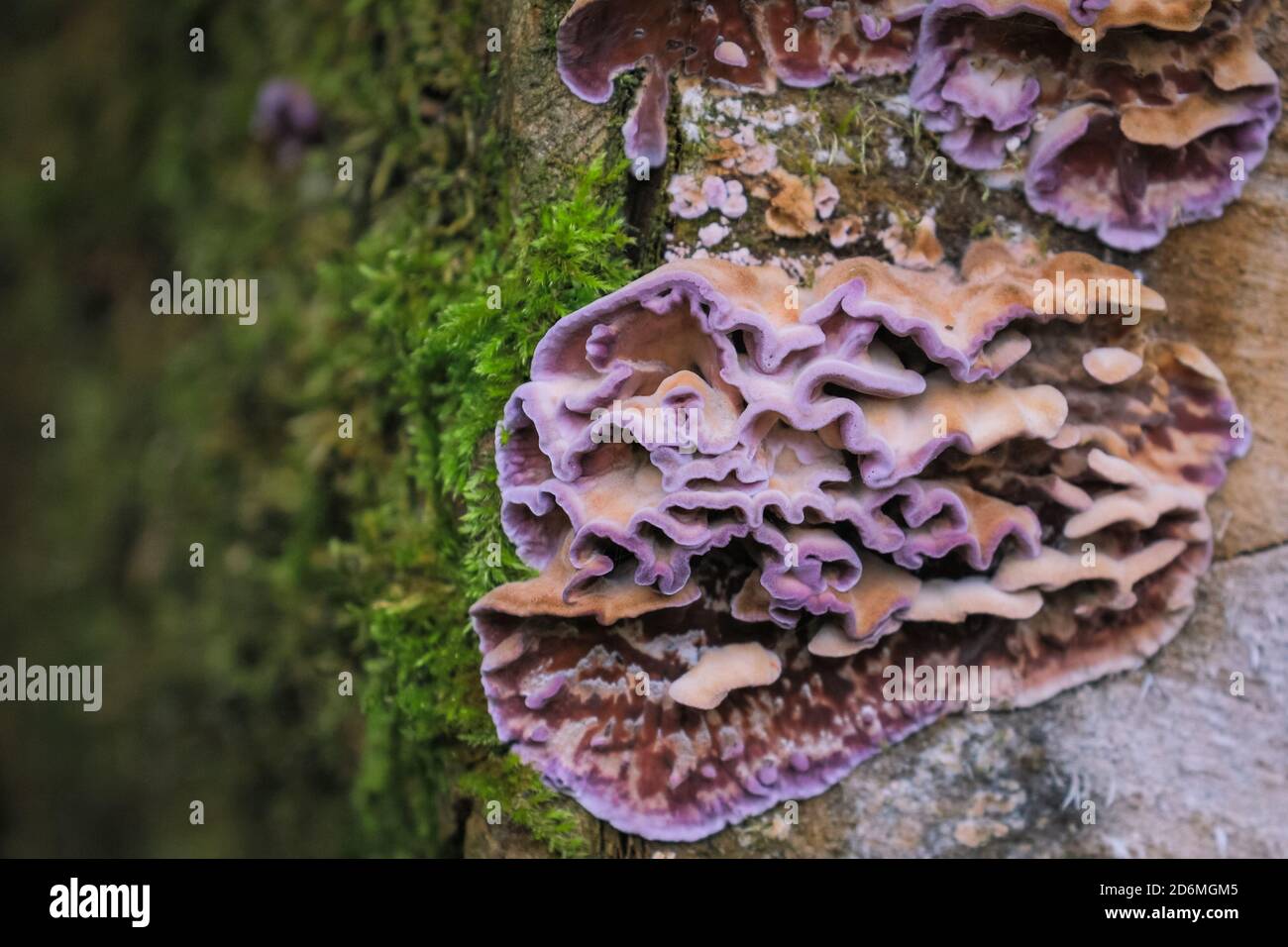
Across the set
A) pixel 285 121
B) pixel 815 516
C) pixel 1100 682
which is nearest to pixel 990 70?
pixel 815 516

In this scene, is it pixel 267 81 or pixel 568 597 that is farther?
pixel 267 81

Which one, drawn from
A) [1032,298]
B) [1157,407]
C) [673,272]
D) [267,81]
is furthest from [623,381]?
[267,81]

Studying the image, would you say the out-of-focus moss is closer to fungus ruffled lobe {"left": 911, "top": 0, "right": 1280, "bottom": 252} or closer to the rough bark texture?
the rough bark texture

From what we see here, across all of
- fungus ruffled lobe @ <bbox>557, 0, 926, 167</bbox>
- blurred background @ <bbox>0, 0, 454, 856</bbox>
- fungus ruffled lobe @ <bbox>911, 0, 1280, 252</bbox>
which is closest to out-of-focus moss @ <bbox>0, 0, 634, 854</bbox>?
blurred background @ <bbox>0, 0, 454, 856</bbox>

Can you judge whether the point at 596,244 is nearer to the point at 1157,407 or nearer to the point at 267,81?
the point at 1157,407

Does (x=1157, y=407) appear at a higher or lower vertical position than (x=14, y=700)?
higher

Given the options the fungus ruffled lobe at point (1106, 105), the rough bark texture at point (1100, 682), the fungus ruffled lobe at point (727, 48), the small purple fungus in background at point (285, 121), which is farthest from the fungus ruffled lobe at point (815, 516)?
the small purple fungus in background at point (285, 121)

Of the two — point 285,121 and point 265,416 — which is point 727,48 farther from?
point 265,416

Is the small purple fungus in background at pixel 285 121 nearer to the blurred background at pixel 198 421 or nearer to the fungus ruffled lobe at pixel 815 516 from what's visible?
the blurred background at pixel 198 421
